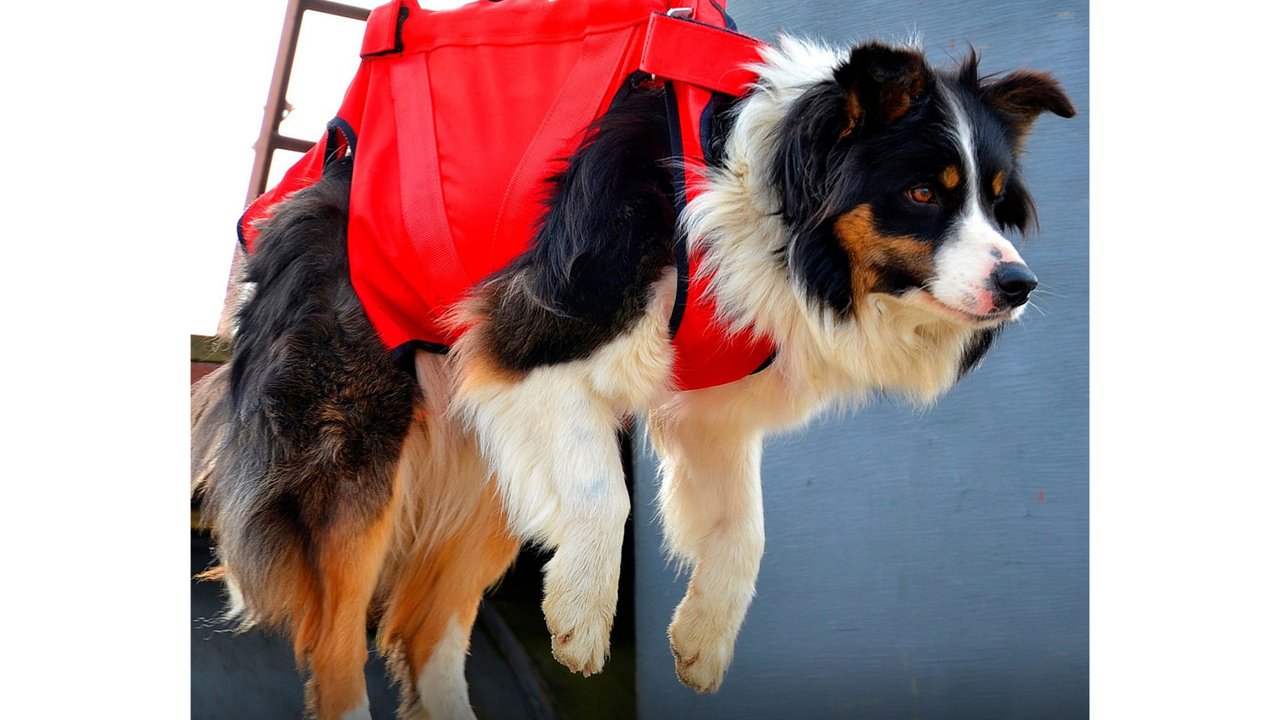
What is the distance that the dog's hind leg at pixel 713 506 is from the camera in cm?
296

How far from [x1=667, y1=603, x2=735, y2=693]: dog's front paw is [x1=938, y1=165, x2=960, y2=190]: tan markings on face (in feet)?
4.03

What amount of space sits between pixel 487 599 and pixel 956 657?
6.79 ft

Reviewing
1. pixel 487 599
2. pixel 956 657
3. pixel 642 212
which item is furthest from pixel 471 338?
pixel 487 599

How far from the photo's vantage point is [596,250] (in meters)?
2.56

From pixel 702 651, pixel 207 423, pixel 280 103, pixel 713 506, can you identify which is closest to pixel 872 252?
pixel 713 506

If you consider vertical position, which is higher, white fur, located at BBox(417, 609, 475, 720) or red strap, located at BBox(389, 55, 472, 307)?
red strap, located at BBox(389, 55, 472, 307)

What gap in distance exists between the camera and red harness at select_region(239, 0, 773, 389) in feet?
8.61

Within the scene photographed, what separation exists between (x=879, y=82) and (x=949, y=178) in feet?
0.80

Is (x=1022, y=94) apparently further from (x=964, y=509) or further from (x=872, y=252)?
(x=964, y=509)

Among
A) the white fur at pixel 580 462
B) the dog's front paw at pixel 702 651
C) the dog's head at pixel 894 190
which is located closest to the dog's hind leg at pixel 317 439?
the white fur at pixel 580 462

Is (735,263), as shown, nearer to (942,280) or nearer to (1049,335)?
(942,280)

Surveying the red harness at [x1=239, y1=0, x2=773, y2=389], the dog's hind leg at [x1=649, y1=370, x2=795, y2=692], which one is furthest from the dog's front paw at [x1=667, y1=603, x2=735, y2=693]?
the red harness at [x1=239, y1=0, x2=773, y2=389]

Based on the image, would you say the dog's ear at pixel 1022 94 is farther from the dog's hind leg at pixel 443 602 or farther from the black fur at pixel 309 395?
the dog's hind leg at pixel 443 602

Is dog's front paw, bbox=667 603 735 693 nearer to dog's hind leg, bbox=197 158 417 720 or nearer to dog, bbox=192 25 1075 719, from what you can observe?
dog, bbox=192 25 1075 719
